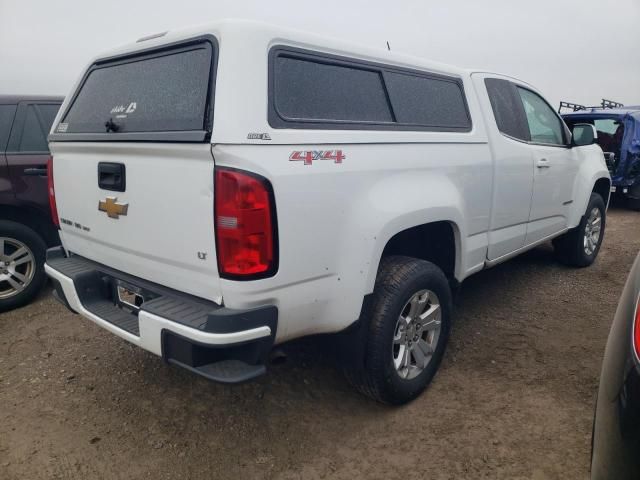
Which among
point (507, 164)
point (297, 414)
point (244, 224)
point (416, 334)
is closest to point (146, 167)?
point (244, 224)

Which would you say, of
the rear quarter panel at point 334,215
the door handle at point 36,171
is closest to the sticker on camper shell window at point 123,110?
the rear quarter panel at point 334,215

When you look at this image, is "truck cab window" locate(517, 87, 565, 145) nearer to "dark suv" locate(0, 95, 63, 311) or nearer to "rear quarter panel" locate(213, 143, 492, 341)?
"rear quarter panel" locate(213, 143, 492, 341)

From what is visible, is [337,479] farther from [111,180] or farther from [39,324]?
[39,324]

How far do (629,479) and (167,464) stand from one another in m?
1.93

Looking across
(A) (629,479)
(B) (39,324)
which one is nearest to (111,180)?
(B) (39,324)

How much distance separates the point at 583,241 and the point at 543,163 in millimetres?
1585

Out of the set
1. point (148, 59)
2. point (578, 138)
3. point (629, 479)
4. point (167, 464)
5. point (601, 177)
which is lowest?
point (167, 464)

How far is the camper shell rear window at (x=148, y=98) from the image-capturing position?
2133mm

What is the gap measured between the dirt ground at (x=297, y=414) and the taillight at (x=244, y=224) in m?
0.86

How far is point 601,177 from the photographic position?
5.17m

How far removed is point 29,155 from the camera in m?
4.22

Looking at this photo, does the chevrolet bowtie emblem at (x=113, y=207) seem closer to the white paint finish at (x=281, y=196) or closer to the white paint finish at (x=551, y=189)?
the white paint finish at (x=281, y=196)

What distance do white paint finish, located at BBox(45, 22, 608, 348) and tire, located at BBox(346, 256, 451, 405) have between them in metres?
0.19

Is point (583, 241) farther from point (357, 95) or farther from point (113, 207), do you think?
point (113, 207)
